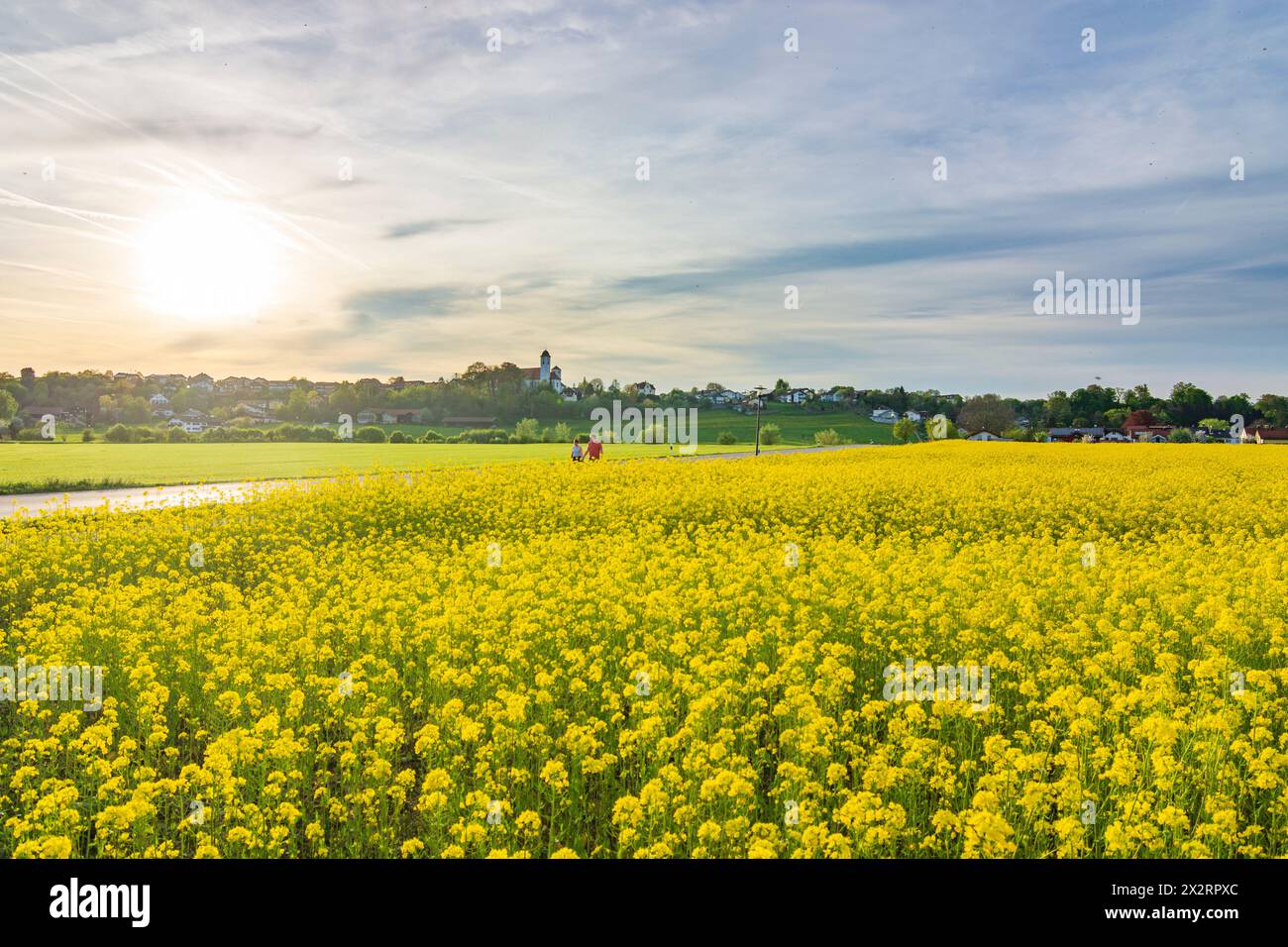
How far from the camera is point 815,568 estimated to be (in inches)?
492

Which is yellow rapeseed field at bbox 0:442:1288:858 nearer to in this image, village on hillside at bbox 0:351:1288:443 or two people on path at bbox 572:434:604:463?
two people on path at bbox 572:434:604:463

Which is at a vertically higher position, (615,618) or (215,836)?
(615,618)

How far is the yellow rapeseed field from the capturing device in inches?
220

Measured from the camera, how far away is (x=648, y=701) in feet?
23.7

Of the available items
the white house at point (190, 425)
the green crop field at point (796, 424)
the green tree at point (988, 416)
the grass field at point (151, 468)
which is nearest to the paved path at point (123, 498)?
the grass field at point (151, 468)

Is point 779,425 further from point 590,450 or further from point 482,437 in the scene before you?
point 590,450

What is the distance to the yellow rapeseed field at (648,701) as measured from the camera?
5578mm

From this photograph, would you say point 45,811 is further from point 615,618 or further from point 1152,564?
point 1152,564

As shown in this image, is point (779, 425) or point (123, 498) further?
point (779, 425)

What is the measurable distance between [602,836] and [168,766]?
13.3ft

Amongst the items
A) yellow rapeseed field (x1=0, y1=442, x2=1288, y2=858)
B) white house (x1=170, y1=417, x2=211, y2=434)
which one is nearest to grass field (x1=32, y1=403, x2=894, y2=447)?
white house (x1=170, y1=417, x2=211, y2=434)

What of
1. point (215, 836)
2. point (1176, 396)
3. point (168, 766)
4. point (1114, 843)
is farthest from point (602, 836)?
point (1176, 396)
